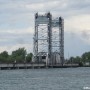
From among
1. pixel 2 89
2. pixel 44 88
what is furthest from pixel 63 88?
pixel 2 89

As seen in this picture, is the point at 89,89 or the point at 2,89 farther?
the point at 2,89

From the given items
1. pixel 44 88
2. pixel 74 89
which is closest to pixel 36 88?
pixel 44 88

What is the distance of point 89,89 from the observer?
275 feet

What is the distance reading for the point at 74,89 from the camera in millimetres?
Answer: 87688

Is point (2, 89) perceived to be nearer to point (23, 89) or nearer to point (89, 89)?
point (23, 89)

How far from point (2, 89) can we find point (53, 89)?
829 cm

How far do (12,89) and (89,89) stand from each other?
12.9 meters

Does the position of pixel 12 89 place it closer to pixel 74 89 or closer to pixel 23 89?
pixel 23 89

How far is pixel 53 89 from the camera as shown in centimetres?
8844

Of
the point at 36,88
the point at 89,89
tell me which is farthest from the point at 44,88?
the point at 89,89

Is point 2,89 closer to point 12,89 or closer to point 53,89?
point 12,89

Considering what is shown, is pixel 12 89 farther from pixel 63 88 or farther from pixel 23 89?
pixel 63 88

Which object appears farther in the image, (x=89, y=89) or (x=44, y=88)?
(x=44, y=88)

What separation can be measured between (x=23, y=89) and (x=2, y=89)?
3501 mm
